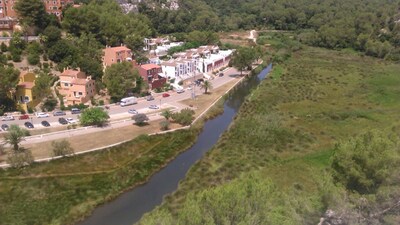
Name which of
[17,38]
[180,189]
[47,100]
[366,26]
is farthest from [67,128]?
[366,26]

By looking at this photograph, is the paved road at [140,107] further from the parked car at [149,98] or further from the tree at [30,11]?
the tree at [30,11]

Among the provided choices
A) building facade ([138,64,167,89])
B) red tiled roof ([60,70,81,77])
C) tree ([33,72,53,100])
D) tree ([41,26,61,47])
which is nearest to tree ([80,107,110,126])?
tree ([33,72,53,100])

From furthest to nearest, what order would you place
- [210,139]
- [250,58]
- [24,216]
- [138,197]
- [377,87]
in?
1. [250,58]
2. [377,87]
3. [210,139]
4. [138,197]
5. [24,216]

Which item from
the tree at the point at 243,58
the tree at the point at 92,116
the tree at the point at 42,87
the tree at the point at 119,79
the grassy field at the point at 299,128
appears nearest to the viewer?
the grassy field at the point at 299,128

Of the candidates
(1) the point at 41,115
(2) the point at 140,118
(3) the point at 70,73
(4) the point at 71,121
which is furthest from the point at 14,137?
(3) the point at 70,73

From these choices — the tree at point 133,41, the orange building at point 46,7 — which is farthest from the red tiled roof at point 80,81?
the orange building at point 46,7

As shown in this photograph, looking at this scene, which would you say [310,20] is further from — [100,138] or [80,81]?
[100,138]

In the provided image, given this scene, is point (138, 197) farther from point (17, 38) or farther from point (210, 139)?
point (17, 38)
